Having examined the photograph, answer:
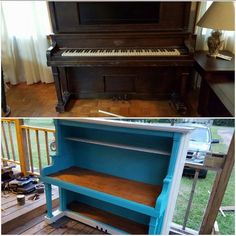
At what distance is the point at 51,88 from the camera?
175 centimetres

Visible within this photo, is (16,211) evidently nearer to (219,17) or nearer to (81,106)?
(81,106)

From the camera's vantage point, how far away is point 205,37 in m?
1.43

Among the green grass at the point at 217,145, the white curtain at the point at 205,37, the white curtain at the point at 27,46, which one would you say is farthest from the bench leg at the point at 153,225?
the white curtain at the point at 27,46

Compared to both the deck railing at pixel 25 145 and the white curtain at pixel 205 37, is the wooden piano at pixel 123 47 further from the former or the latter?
the deck railing at pixel 25 145

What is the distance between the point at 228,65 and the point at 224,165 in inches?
27.5

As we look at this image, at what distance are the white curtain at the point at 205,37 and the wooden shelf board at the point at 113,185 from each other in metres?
0.95

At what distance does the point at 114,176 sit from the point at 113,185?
6 cm

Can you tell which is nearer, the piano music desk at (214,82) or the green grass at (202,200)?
the green grass at (202,200)

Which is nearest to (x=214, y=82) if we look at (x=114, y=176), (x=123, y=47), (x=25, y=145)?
(x=123, y=47)

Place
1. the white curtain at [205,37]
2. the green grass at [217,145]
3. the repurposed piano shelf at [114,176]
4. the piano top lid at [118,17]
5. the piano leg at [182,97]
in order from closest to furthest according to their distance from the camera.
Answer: the green grass at [217,145]
the repurposed piano shelf at [114,176]
the piano top lid at [118,17]
the white curtain at [205,37]
the piano leg at [182,97]

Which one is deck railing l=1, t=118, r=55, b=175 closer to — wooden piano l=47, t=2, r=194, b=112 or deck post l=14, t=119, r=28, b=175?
deck post l=14, t=119, r=28, b=175

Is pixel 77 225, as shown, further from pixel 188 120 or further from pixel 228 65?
pixel 228 65

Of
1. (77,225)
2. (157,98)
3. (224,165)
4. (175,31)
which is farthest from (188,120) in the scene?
(157,98)

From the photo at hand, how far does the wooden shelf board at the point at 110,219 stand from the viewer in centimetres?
92
